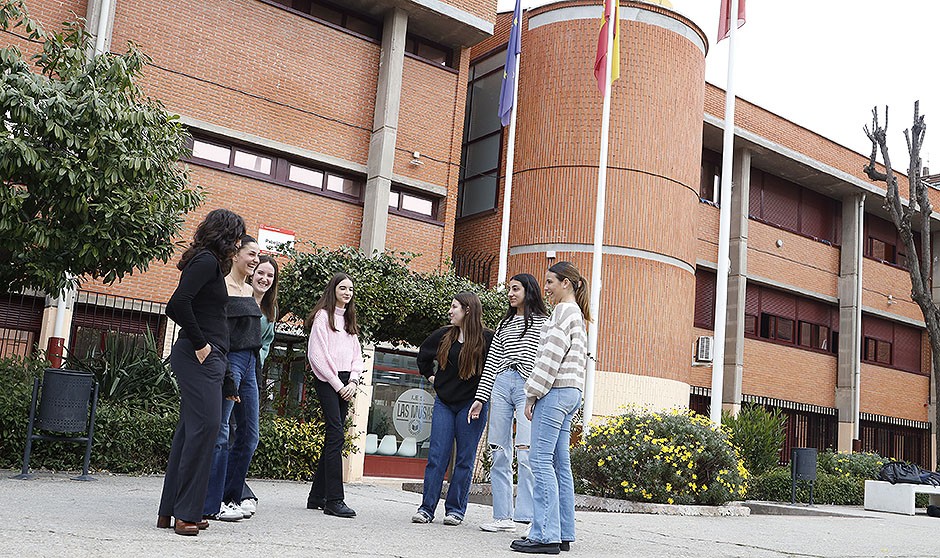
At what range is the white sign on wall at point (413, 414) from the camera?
15.7 meters

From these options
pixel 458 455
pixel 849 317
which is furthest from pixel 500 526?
pixel 849 317

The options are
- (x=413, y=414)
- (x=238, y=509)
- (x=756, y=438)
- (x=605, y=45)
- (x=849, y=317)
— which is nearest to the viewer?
(x=238, y=509)

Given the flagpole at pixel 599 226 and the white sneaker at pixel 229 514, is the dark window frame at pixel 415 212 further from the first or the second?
the white sneaker at pixel 229 514

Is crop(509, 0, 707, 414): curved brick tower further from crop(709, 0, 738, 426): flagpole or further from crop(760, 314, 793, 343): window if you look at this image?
crop(760, 314, 793, 343): window

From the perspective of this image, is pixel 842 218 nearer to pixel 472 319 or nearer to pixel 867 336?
pixel 867 336

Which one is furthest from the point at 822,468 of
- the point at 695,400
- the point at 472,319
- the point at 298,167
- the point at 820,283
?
the point at 472,319

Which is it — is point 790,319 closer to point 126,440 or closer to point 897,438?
point 897,438

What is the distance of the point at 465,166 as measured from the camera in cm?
2234

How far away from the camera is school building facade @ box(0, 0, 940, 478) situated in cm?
1583

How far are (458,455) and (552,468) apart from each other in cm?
139

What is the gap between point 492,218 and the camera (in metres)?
20.8

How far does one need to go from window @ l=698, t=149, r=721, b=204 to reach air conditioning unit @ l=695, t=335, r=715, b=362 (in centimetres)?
413

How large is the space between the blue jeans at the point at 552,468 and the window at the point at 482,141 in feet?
49.8

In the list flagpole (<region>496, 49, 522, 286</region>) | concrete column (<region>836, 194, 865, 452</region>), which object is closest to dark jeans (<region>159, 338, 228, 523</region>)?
flagpole (<region>496, 49, 522, 286</region>)
